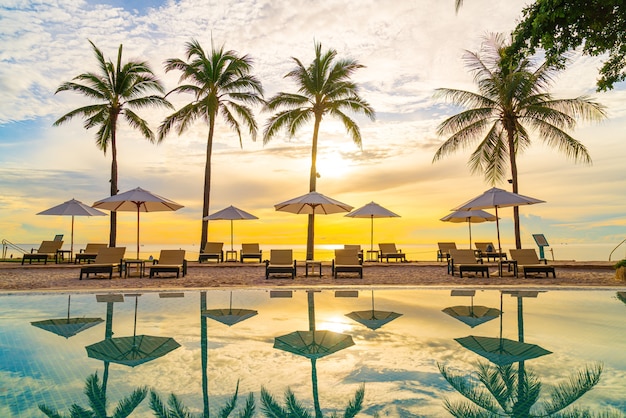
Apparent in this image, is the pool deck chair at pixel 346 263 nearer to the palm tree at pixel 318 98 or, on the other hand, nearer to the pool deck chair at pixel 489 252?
the pool deck chair at pixel 489 252

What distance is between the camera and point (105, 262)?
13.2 metres

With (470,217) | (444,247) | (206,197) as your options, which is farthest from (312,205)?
(470,217)

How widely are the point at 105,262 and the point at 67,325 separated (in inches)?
250

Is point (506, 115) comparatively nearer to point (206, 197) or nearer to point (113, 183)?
point (206, 197)

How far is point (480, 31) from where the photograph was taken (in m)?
19.6

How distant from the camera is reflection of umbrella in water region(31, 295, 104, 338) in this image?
6.78 meters

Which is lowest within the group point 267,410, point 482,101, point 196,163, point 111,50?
point 267,410

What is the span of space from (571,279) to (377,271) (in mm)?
6306

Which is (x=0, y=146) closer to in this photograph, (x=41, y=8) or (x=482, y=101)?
(x=41, y=8)

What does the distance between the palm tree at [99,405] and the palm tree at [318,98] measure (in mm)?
16959

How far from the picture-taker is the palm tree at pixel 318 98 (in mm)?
20594

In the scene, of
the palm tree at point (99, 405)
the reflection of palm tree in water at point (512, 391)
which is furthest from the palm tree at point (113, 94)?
the reflection of palm tree in water at point (512, 391)

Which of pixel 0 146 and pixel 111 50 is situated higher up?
pixel 111 50

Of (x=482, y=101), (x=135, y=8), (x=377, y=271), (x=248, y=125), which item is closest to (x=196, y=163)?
(x=248, y=125)
